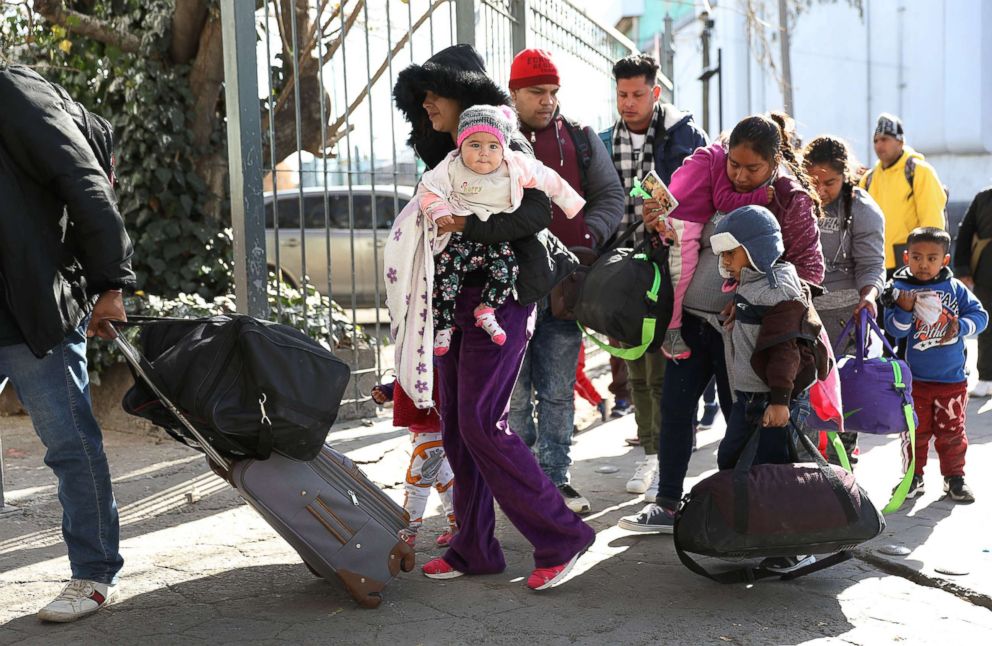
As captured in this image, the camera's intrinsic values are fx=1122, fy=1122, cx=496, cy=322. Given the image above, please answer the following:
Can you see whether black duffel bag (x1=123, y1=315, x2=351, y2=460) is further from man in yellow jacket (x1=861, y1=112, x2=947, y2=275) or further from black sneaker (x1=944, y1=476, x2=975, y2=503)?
man in yellow jacket (x1=861, y1=112, x2=947, y2=275)

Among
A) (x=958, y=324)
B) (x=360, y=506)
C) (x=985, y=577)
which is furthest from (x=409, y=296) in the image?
(x=958, y=324)

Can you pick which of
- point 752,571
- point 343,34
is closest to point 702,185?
point 752,571

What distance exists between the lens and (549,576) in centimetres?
383

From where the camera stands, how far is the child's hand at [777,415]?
3748 millimetres

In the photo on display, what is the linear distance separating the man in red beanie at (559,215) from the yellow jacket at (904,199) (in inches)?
115

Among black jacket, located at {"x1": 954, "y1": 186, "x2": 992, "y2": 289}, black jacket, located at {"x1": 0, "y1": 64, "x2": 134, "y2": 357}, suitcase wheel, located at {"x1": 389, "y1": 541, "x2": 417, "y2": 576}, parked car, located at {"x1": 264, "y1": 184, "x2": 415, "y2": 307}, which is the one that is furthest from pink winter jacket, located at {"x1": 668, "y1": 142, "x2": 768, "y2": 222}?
parked car, located at {"x1": 264, "y1": 184, "x2": 415, "y2": 307}

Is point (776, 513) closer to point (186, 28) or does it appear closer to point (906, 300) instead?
point (906, 300)

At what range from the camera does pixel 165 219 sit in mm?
7492

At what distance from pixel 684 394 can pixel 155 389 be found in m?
2.09

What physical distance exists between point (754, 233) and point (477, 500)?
135 centimetres

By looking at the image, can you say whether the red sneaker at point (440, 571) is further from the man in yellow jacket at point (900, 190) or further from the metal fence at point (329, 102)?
the man in yellow jacket at point (900, 190)

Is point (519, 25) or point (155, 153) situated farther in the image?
point (155, 153)

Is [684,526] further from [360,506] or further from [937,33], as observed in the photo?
[937,33]

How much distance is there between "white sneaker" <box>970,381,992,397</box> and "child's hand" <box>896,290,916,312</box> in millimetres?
2787
